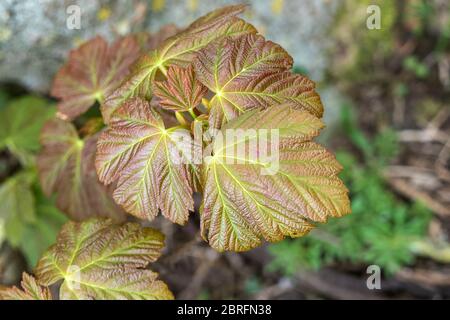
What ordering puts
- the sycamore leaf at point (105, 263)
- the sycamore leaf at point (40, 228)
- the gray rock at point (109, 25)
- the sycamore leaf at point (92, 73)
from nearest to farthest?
the sycamore leaf at point (105, 263) < the sycamore leaf at point (92, 73) < the gray rock at point (109, 25) < the sycamore leaf at point (40, 228)

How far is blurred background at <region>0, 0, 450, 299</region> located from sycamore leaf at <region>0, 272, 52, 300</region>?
0.43 meters

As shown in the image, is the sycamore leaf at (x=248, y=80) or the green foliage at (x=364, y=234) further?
the green foliage at (x=364, y=234)

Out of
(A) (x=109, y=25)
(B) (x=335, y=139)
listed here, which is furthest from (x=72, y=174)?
(B) (x=335, y=139)

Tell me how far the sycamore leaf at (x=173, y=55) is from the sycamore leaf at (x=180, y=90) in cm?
7

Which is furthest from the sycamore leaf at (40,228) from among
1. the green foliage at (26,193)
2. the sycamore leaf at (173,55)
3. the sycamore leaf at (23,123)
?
the sycamore leaf at (173,55)

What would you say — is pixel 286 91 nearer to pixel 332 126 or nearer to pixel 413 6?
pixel 332 126

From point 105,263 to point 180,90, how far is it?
46cm

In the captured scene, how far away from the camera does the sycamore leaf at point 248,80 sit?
112 centimetres

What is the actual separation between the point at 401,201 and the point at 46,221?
1410 mm

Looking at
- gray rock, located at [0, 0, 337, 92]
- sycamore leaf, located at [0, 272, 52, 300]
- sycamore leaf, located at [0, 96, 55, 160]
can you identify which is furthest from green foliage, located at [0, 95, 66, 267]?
sycamore leaf, located at [0, 272, 52, 300]

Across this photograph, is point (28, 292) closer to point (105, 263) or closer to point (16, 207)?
point (105, 263)

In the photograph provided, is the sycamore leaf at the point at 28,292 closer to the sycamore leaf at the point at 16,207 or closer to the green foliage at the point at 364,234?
the sycamore leaf at the point at 16,207

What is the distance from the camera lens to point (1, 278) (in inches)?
72.7

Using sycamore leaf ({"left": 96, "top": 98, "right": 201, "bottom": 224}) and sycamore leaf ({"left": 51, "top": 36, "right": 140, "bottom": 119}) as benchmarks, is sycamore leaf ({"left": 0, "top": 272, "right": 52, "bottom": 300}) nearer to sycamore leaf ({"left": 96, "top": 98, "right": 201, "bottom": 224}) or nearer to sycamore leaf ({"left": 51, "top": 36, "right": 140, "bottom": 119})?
sycamore leaf ({"left": 96, "top": 98, "right": 201, "bottom": 224})
